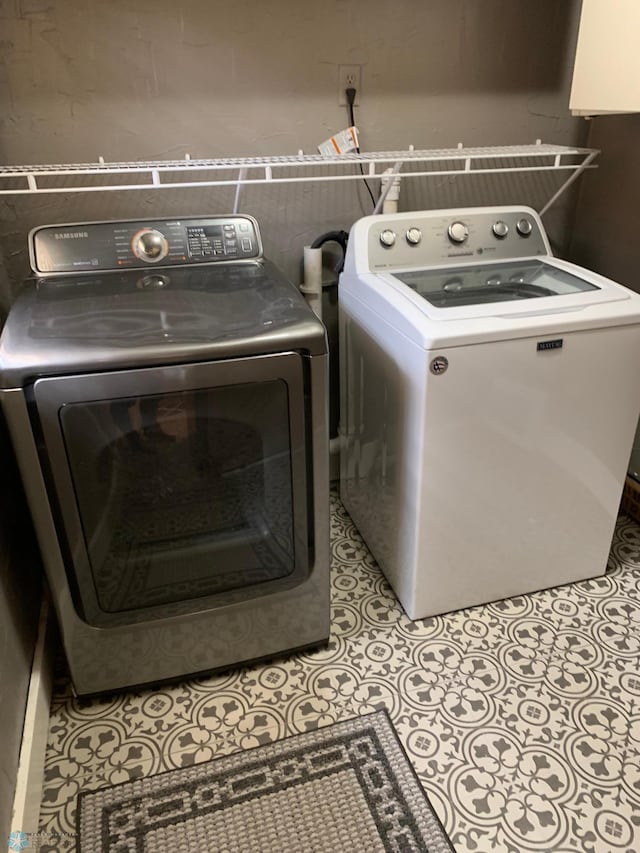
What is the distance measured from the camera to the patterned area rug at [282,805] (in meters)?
1.21

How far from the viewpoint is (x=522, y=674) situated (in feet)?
5.15

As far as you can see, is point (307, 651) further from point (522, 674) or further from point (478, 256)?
point (478, 256)

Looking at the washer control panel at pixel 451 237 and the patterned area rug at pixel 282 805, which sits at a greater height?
the washer control panel at pixel 451 237

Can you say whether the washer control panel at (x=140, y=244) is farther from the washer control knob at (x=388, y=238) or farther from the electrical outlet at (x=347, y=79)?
the electrical outlet at (x=347, y=79)

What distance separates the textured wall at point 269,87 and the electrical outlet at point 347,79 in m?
0.02

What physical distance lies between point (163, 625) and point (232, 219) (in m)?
1.03

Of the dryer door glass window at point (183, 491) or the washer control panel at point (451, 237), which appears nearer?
the dryer door glass window at point (183, 491)

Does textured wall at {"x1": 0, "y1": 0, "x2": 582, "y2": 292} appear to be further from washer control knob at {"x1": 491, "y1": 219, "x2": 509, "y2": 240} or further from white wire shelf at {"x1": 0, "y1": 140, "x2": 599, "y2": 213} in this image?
washer control knob at {"x1": 491, "y1": 219, "x2": 509, "y2": 240}

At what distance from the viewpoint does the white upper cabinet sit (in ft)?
4.79

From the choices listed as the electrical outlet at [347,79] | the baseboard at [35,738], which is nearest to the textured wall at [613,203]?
the electrical outlet at [347,79]

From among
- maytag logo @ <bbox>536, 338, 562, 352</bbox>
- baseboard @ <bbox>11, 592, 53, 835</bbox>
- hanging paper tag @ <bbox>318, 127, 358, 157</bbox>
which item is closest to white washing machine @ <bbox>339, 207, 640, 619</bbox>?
maytag logo @ <bbox>536, 338, 562, 352</bbox>

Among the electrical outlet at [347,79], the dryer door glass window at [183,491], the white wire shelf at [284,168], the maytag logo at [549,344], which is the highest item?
the electrical outlet at [347,79]

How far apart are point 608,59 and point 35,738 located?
202 centimetres

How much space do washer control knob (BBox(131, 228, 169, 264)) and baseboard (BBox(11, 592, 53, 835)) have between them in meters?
0.94
